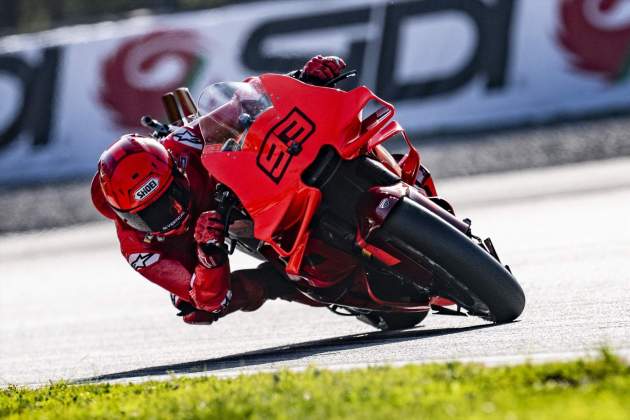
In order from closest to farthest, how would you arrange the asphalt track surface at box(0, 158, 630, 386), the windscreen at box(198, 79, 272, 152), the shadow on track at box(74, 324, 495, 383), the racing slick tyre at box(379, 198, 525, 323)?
the racing slick tyre at box(379, 198, 525, 323) → the asphalt track surface at box(0, 158, 630, 386) → the windscreen at box(198, 79, 272, 152) → the shadow on track at box(74, 324, 495, 383)

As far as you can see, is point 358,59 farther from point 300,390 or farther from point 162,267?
point 300,390

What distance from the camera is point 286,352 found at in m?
6.43

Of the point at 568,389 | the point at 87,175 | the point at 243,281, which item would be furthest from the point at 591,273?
the point at 87,175

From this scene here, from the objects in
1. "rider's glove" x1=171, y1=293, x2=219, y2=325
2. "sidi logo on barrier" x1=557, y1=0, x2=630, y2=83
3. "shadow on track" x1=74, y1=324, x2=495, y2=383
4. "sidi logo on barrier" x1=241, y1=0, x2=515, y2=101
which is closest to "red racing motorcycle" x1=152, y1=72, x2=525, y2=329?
"shadow on track" x1=74, y1=324, x2=495, y2=383

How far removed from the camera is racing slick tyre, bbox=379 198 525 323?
5.45 meters

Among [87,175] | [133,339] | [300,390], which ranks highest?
[300,390]

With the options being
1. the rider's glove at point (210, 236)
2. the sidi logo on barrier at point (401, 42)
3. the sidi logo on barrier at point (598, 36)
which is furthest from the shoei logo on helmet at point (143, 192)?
the sidi logo on barrier at point (598, 36)

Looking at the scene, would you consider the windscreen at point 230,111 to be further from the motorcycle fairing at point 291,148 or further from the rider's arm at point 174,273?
the rider's arm at point 174,273

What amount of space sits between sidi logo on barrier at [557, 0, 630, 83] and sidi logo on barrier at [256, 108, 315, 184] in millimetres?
11409

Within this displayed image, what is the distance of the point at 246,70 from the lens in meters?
17.9

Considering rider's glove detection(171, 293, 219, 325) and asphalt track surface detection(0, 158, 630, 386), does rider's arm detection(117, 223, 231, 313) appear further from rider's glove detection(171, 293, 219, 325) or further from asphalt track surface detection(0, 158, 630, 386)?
asphalt track surface detection(0, 158, 630, 386)

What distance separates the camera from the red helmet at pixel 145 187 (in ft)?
20.5

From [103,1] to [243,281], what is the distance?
27.0 meters

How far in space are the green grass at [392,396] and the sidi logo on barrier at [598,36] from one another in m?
12.1
